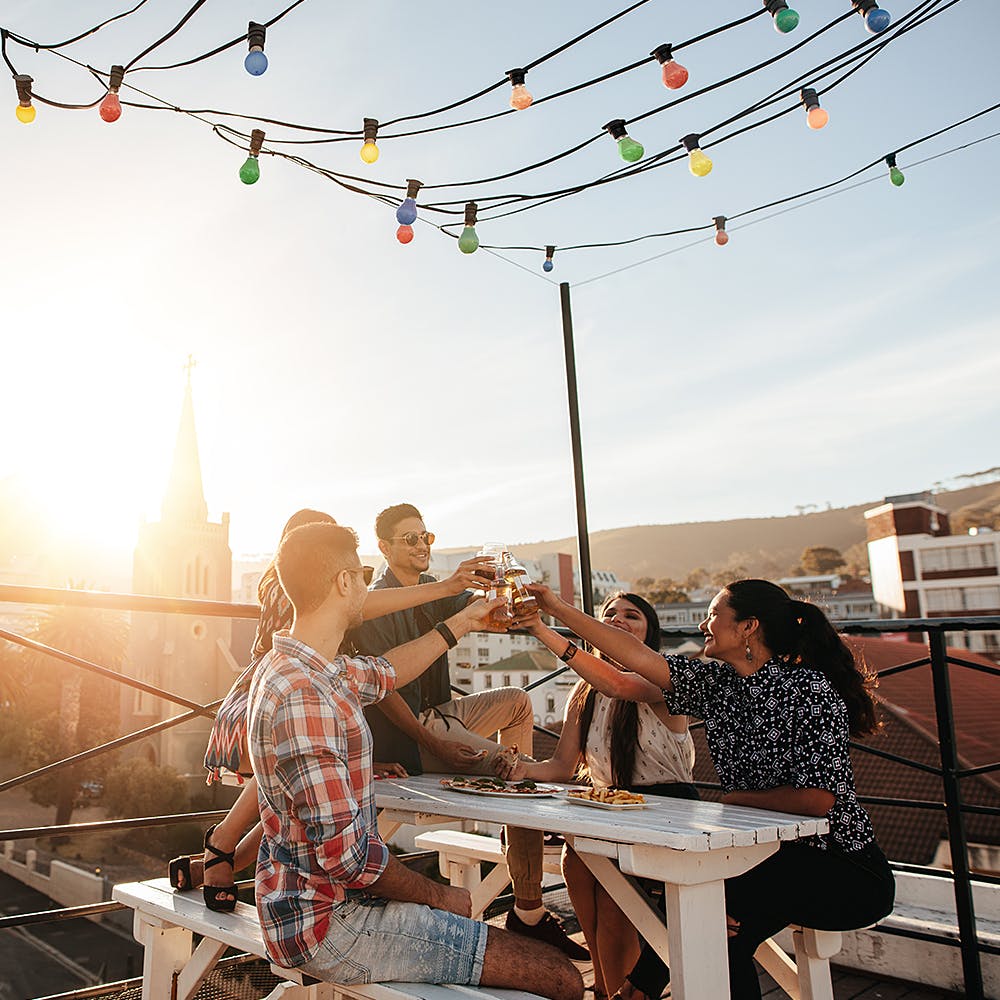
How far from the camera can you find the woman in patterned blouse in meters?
1.95

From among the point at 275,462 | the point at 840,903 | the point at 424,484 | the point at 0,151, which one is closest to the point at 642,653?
the point at 840,903

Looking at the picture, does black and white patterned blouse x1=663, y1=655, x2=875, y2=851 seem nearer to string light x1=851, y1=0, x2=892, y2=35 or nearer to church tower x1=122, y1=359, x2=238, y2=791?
string light x1=851, y1=0, x2=892, y2=35

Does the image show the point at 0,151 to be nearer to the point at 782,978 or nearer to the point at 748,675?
the point at 748,675

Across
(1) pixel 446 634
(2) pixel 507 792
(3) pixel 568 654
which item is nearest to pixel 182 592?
(3) pixel 568 654

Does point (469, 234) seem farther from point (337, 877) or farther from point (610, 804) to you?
point (337, 877)

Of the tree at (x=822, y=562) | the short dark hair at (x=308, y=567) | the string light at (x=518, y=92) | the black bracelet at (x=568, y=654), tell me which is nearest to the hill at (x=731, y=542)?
the tree at (x=822, y=562)

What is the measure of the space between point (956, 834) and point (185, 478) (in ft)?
197

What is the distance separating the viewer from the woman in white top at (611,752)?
2.37 m

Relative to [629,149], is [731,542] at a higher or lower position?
higher

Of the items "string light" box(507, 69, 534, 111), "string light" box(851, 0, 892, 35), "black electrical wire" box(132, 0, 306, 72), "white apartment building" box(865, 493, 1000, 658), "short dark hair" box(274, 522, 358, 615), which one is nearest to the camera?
"short dark hair" box(274, 522, 358, 615)

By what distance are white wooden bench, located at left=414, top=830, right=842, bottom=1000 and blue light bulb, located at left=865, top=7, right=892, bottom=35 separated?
2.62m

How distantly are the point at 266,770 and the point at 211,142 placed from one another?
284cm

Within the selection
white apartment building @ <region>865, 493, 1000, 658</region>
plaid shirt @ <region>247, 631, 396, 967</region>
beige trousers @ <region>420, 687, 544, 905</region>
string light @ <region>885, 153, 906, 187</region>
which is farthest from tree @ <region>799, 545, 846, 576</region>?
plaid shirt @ <region>247, 631, 396, 967</region>

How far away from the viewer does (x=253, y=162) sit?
322cm
